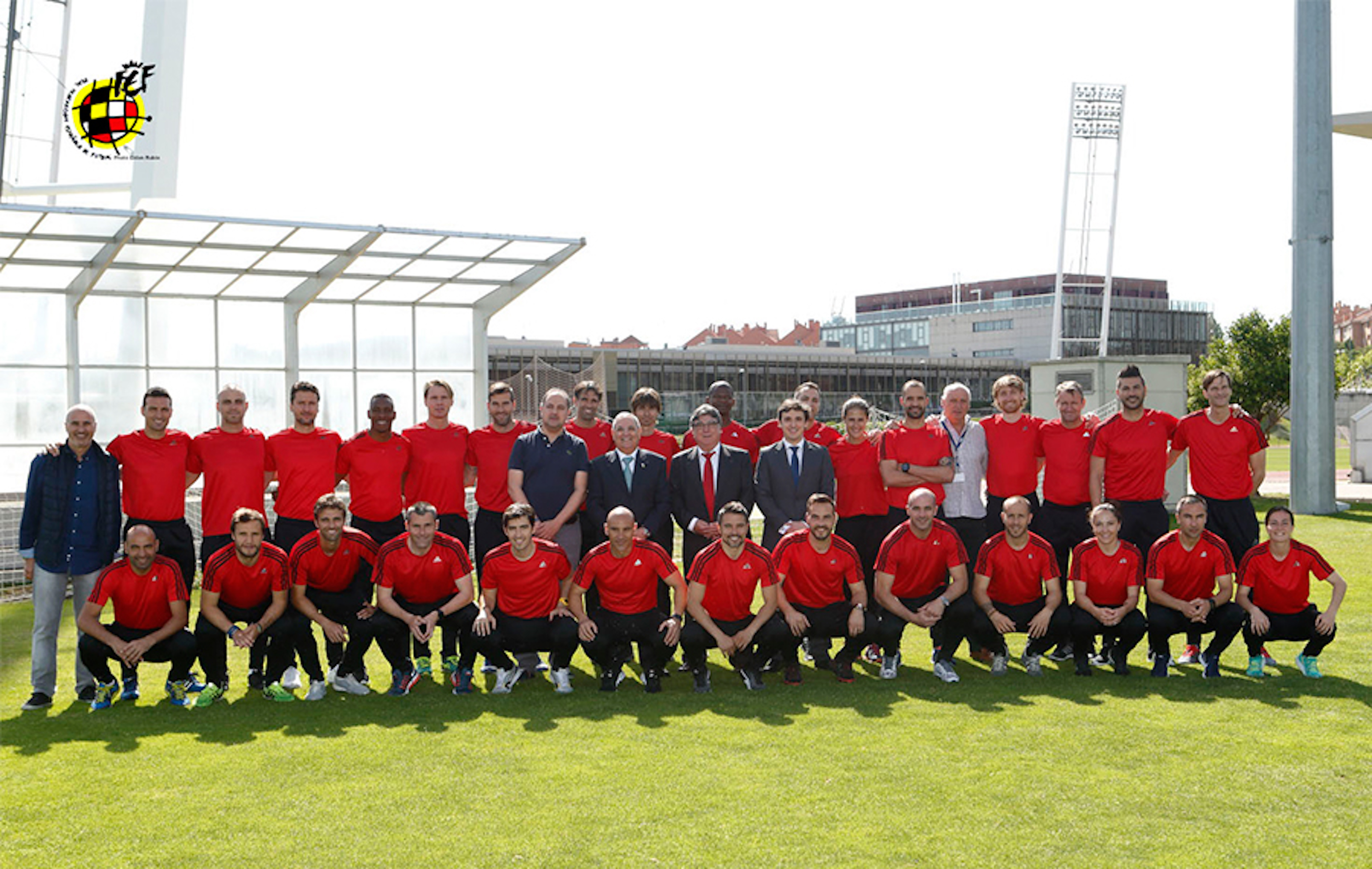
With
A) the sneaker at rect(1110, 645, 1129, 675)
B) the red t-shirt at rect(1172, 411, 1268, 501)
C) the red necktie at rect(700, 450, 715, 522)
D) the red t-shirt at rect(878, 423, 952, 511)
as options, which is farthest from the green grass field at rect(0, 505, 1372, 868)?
the red t-shirt at rect(878, 423, 952, 511)

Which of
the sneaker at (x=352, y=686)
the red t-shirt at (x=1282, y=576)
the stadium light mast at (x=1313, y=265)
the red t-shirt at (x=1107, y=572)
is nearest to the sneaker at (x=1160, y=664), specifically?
the red t-shirt at (x=1107, y=572)

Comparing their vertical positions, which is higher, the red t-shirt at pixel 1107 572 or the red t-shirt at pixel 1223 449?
the red t-shirt at pixel 1223 449

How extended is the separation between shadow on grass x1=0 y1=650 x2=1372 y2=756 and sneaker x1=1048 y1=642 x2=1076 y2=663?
315mm

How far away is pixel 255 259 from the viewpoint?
1215 centimetres

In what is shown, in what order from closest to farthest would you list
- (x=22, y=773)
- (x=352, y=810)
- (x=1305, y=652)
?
(x=352, y=810) < (x=22, y=773) < (x=1305, y=652)

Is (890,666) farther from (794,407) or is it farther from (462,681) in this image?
(462,681)

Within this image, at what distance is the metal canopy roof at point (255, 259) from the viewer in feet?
35.7

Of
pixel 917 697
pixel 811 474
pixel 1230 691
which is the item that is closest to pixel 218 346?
pixel 811 474

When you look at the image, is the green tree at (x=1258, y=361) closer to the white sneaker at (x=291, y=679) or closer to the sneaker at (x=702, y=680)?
the sneaker at (x=702, y=680)

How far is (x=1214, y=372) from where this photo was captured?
23.2 feet

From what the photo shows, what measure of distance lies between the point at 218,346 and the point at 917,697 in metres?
9.68

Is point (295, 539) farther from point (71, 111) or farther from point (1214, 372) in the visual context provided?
point (71, 111)

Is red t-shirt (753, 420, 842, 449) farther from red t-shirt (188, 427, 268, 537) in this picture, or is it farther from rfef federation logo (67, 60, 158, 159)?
rfef federation logo (67, 60, 158, 159)

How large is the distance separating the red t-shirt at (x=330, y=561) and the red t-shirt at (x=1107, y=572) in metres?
4.19
